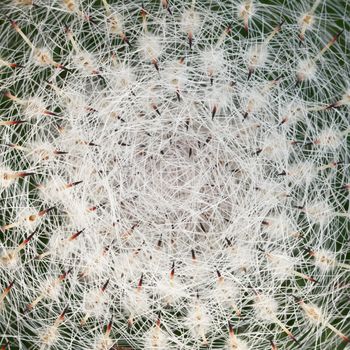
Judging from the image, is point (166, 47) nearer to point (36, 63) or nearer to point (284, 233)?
point (36, 63)

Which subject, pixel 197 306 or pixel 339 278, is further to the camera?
pixel 339 278

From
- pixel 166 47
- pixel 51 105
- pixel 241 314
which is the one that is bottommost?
pixel 241 314

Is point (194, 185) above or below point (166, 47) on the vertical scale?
below

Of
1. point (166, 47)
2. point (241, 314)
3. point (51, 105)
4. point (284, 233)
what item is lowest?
point (241, 314)

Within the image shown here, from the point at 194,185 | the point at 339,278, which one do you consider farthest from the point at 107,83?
the point at 339,278

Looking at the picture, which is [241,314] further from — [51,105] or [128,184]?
[51,105]

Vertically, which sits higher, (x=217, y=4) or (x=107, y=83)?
(x=217, y=4)

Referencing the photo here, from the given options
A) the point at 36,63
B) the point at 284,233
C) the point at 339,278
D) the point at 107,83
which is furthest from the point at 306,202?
the point at 36,63

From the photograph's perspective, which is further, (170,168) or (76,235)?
(170,168)
